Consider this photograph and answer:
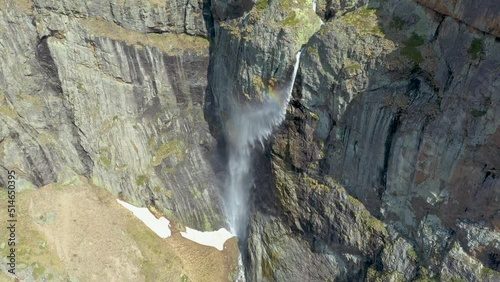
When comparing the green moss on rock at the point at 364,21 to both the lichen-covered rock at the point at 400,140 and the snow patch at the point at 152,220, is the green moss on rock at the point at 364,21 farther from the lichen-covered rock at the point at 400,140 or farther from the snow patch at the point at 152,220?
the snow patch at the point at 152,220

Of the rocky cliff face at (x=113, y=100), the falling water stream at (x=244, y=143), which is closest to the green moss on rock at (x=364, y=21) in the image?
the falling water stream at (x=244, y=143)

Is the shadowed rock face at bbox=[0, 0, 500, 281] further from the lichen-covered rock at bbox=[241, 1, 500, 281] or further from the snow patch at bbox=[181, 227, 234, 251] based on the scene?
the snow patch at bbox=[181, 227, 234, 251]

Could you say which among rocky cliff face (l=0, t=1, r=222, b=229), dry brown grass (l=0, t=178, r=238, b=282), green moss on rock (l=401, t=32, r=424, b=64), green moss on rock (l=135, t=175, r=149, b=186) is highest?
green moss on rock (l=401, t=32, r=424, b=64)

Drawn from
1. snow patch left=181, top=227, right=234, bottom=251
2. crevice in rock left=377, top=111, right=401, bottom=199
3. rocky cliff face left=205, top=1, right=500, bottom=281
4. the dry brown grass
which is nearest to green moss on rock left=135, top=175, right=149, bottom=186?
the dry brown grass

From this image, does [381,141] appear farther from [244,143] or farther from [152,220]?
[152,220]

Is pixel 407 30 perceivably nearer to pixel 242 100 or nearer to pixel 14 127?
pixel 242 100

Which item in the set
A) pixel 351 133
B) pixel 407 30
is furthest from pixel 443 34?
pixel 351 133
